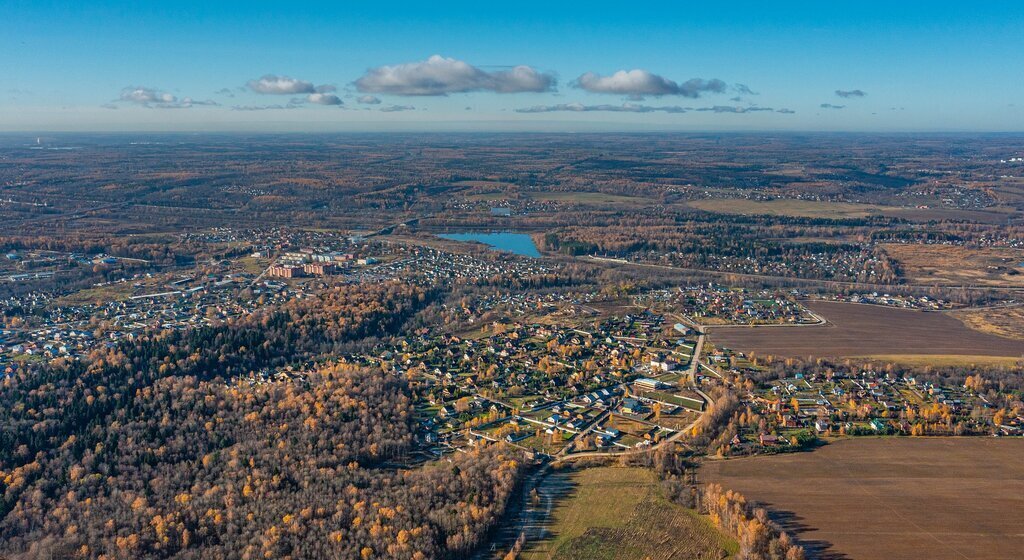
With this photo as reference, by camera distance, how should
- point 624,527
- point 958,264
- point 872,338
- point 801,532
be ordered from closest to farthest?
1. point 801,532
2. point 624,527
3. point 872,338
4. point 958,264

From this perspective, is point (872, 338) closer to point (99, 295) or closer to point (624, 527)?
point (624, 527)

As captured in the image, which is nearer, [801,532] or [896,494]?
[801,532]

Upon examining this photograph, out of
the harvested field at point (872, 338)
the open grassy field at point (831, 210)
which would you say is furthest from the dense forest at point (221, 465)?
the open grassy field at point (831, 210)

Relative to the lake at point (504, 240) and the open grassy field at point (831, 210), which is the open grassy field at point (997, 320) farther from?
the open grassy field at point (831, 210)

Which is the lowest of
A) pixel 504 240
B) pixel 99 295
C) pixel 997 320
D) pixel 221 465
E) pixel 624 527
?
pixel 624 527

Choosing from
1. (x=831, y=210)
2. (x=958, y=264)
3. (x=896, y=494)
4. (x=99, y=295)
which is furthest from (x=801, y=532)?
(x=831, y=210)

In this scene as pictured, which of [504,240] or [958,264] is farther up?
[958,264]

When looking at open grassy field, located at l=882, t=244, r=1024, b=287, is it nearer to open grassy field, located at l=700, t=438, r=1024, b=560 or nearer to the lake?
open grassy field, located at l=700, t=438, r=1024, b=560

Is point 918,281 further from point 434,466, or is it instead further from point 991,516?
point 434,466

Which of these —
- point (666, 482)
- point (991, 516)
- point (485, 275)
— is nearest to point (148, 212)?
point (485, 275)
